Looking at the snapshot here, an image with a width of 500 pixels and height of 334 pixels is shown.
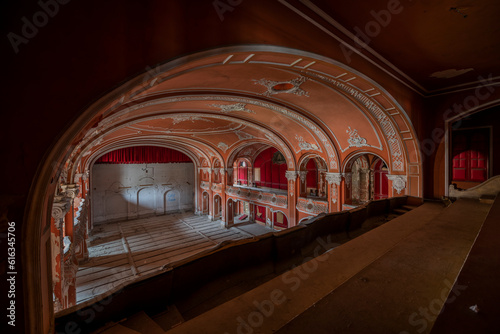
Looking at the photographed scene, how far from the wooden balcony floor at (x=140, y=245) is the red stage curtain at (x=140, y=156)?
4.53m

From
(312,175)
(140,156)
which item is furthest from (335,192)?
(140,156)

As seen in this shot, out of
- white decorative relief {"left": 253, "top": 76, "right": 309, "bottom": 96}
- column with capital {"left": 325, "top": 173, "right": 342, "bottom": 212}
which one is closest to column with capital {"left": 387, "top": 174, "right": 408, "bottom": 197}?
column with capital {"left": 325, "top": 173, "right": 342, "bottom": 212}

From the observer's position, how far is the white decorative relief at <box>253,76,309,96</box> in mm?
5016

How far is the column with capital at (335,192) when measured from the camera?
8531 millimetres

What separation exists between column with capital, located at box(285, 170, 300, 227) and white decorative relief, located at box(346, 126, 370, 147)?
3275 millimetres

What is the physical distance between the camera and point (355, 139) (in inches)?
294

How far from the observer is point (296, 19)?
9.14ft

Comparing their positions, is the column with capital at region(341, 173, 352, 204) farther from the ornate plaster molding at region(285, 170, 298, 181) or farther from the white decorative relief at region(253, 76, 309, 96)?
the white decorative relief at region(253, 76, 309, 96)

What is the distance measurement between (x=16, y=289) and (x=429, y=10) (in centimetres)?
512

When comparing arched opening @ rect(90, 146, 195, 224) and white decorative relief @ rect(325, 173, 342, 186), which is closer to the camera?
white decorative relief @ rect(325, 173, 342, 186)

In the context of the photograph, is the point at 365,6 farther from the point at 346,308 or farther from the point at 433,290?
the point at 346,308

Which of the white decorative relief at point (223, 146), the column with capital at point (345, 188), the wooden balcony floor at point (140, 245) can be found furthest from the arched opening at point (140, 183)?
the column with capital at point (345, 188)

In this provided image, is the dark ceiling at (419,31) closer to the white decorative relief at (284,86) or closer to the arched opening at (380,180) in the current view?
the white decorative relief at (284,86)

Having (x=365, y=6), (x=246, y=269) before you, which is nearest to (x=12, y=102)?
(x=246, y=269)
